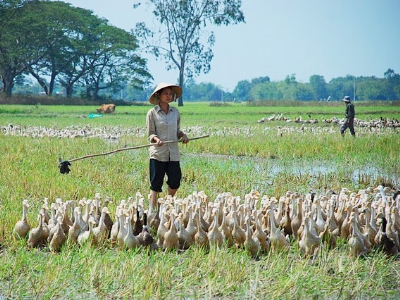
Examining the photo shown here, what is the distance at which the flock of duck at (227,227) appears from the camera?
532cm

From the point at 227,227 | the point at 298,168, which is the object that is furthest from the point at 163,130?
the point at 298,168

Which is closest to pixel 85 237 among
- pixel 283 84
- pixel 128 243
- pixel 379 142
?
pixel 128 243

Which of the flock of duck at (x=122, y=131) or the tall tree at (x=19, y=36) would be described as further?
the tall tree at (x=19, y=36)

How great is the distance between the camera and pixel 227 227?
561 cm

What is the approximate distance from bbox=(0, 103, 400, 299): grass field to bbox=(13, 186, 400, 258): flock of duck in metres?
0.11

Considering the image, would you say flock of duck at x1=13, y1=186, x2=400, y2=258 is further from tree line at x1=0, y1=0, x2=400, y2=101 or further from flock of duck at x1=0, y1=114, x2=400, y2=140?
tree line at x1=0, y1=0, x2=400, y2=101

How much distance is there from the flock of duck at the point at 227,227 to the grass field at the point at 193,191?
0.11m

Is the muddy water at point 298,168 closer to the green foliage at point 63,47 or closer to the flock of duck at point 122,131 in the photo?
the flock of duck at point 122,131

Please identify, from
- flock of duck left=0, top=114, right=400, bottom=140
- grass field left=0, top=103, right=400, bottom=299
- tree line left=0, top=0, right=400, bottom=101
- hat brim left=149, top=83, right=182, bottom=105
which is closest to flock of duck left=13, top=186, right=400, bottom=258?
grass field left=0, top=103, right=400, bottom=299

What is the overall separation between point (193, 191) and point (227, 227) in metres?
2.44

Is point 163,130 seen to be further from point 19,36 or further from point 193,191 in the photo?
point 19,36

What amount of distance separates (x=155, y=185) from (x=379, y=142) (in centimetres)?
904

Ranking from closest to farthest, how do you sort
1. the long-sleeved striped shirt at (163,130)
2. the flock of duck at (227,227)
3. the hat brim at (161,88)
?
the flock of duck at (227,227)
the hat brim at (161,88)
the long-sleeved striped shirt at (163,130)

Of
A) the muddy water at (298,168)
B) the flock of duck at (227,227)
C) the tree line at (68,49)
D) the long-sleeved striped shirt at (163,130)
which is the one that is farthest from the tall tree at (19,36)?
the flock of duck at (227,227)
